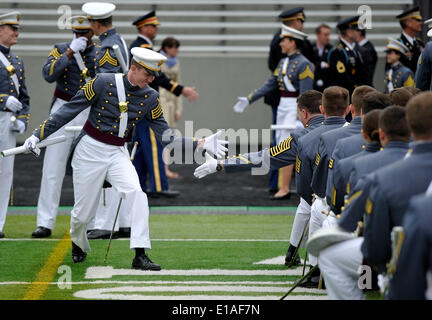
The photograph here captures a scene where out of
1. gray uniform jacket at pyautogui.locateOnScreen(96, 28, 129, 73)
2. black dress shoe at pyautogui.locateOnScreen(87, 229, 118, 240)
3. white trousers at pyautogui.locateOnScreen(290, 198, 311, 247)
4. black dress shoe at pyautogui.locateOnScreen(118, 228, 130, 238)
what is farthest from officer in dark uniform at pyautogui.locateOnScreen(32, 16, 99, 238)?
white trousers at pyautogui.locateOnScreen(290, 198, 311, 247)

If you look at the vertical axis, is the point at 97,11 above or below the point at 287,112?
above

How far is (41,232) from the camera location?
29.2 feet

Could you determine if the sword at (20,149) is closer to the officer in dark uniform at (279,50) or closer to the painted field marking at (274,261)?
the painted field marking at (274,261)

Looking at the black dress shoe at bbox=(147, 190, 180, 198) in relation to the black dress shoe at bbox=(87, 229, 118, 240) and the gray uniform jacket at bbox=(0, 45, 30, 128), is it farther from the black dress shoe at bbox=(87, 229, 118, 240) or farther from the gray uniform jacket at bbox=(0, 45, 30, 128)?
the gray uniform jacket at bbox=(0, 45, 30, 128)

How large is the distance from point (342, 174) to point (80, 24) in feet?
13.6

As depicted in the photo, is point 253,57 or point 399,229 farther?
point 253,57

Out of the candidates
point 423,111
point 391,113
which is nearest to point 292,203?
point 391,113

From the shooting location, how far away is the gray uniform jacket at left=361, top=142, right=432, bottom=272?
4242 mm

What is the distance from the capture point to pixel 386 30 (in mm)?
18328

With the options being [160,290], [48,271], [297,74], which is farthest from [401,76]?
[160,290]

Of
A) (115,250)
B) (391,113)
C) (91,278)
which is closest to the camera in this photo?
(391,113)

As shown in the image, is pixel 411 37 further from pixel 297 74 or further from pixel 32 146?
pixel 32 146
